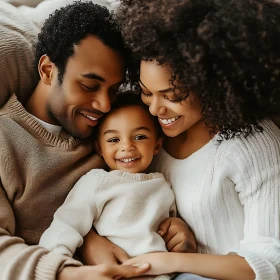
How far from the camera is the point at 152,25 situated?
1142mm

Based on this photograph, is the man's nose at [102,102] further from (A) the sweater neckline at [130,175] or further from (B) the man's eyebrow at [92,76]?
(A) the sweater neckline at [130,175]

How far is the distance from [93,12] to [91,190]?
0.51 m

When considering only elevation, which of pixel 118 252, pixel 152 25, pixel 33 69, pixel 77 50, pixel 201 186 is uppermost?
pixel 152 25

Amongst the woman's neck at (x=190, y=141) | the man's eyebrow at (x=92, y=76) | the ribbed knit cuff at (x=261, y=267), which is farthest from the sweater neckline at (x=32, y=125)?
the ribbed knit cuff at (x=261, y=267)

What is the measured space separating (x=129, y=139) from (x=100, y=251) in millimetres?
324

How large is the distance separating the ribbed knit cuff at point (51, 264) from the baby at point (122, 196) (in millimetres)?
40

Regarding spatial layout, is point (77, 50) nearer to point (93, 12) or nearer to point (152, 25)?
point (93, 12)

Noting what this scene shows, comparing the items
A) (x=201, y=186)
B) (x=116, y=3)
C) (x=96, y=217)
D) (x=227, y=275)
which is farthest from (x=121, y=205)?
(x=116, y=3)

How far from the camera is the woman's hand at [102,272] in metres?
1.14

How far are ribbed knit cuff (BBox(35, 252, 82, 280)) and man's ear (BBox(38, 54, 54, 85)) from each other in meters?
0.51

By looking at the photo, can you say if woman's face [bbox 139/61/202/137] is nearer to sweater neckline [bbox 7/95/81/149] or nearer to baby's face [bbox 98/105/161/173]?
baby's face [bbox 98/105/161/173]

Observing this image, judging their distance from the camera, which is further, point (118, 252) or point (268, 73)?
point (118, 252)

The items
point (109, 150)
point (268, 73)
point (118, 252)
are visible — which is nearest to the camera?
point (268, 73)

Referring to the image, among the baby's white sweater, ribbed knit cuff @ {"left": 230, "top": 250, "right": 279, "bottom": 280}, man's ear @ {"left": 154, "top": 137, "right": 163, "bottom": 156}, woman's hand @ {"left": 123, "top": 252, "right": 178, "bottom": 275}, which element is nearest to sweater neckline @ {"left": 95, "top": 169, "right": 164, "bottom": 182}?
the baby's white sweater
